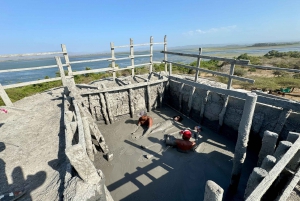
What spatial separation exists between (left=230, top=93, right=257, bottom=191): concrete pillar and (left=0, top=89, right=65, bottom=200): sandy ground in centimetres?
424

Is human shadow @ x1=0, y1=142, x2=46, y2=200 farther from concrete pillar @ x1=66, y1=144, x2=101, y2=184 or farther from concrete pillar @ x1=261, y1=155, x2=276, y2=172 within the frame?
concrete pillar @ x1=261, y1=155, x2=276, y2=172

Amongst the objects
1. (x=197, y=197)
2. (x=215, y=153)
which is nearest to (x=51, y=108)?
(x=197, y=197)

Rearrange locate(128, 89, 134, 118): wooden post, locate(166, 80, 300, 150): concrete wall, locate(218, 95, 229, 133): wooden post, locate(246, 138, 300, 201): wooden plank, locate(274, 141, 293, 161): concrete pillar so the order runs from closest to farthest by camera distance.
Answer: locate(246, 138, 300, 201): wooden plank, locate(274, 141, 293, 161): concrete pillar, locate(166, 80, 300, 150): concrete wall, locate(218, 95, 229, 133): wooden post, locate(128, 89, 134, 118): wooden post

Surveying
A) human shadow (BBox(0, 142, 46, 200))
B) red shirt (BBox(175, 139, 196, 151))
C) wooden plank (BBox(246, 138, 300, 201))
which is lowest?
red shirt (BBox(175, 139, 196, 151))

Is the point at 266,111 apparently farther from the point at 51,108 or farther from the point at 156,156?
the point at 51,108

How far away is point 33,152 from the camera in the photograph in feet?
11.8

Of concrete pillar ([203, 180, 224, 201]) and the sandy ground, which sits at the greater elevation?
concrete pillar ([203, 180, 224, 201])

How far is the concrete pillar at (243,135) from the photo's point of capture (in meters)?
3.47

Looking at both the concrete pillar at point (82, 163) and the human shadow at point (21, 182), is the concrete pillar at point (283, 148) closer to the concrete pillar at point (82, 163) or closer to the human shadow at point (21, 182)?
the concrete pillar at point (82, 163)

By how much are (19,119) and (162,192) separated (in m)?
5.59

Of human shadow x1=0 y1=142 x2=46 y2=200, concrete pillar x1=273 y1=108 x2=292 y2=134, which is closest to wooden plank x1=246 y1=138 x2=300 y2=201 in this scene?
concrete pillar x1=273 y1=108 x2=292 y2=134

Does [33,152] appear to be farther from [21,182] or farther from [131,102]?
[131,102]

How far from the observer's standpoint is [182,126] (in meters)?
7.44

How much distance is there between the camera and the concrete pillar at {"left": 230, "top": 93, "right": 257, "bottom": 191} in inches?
137
